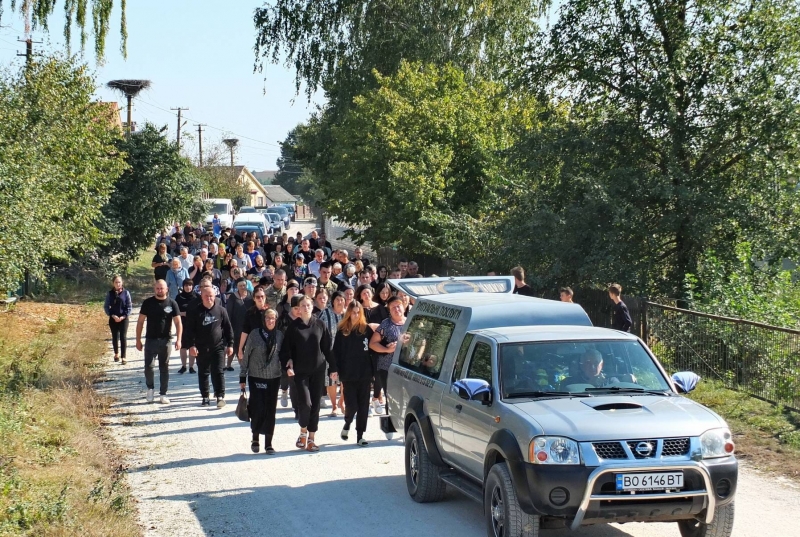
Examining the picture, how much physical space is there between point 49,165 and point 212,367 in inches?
395

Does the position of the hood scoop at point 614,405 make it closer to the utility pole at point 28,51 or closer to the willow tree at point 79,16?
the willow tree at point 79,16

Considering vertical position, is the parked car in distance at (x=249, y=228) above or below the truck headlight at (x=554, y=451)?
above

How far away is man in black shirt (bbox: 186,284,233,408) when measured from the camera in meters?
14.4

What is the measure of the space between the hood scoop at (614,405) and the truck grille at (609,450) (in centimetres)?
46

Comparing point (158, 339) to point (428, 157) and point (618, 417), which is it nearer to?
point (618, 417)

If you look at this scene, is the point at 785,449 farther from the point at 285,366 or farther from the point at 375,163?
the point at 375,163

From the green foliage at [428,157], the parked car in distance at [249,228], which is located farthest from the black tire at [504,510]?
the parked car in distance at [249,228]

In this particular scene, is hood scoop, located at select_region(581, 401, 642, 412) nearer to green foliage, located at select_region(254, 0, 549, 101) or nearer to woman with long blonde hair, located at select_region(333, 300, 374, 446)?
woman with long blonde hair, located at select_region(333, 300, 374, 446)

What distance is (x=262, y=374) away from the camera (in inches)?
449

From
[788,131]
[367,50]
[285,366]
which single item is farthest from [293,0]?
[285,366]

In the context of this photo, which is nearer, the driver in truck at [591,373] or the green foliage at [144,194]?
the driver in truck at [591,373]

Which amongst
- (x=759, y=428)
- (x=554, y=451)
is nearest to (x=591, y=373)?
(x=554, y=451)

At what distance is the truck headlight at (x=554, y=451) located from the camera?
6832 millimetres

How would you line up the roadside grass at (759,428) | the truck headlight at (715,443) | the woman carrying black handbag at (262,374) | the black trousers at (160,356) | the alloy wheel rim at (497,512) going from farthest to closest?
1. the black trousers at (160,356)
2. the woman carrying black handbag at (262,374)
3. the roadside grass at (759,428)
4. the alloy wheel rim at (497,512)
5. the truck headlight at (715,443)
